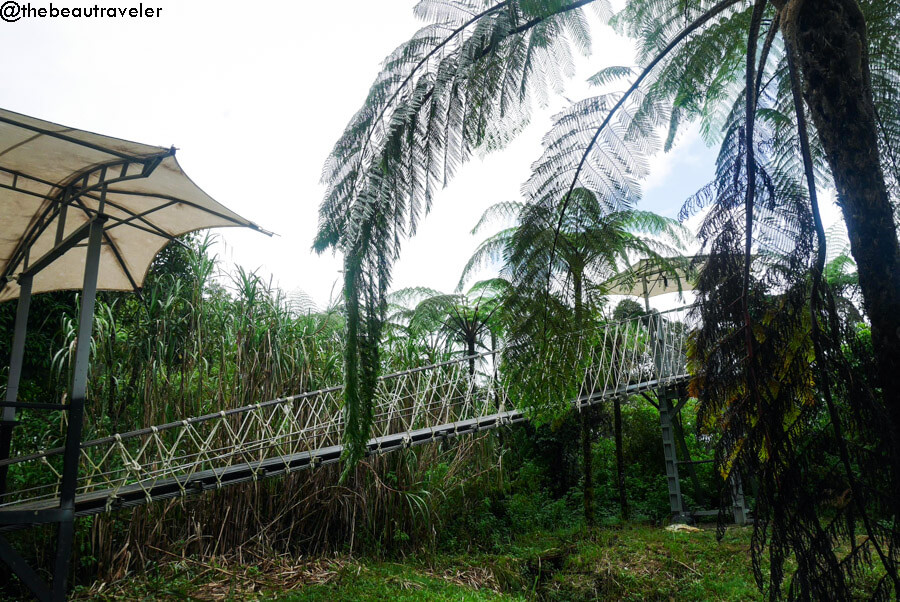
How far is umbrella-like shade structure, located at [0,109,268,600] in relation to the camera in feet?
8.85

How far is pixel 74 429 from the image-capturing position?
2.81 metres

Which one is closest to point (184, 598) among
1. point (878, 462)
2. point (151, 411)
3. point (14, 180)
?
point (151, 411)

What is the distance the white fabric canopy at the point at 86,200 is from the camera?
286 centimetres

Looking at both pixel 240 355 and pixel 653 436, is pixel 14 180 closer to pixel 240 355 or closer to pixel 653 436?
pixel 240 355

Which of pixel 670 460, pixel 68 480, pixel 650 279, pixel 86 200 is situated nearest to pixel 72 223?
pixel 86 200

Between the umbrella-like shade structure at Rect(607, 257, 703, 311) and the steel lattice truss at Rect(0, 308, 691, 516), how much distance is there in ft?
1.82

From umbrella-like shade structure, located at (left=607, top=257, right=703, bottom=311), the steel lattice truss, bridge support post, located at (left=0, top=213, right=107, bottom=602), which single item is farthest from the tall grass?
umbrella-like shade structure, located at (left=607, top=257, right=703, bottom=311)

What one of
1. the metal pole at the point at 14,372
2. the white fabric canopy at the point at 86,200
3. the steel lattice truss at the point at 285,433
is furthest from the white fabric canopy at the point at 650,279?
the metal pole at the point at 14,372

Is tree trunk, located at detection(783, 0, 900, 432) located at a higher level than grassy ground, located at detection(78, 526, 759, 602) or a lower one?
higher

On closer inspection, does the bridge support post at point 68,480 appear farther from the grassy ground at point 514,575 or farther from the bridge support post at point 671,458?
the bridge support post at point 671,458

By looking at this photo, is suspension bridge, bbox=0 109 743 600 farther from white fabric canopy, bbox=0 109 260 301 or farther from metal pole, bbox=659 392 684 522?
metal pole, bbox=659 392 684 522

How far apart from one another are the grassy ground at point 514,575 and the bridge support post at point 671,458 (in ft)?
2.33

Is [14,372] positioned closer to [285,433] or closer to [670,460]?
[285,433]

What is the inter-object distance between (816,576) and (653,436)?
757cm
